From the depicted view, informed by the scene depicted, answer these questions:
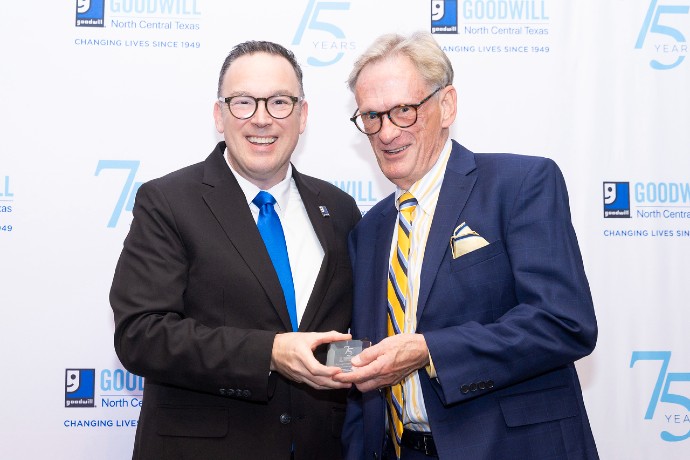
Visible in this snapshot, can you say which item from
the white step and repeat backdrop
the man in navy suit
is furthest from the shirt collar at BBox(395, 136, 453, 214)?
the white step and repeat backdrop

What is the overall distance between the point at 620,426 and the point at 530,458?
197 centimetres

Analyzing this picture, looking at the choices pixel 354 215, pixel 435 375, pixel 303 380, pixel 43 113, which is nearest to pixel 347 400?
pixel 303 380

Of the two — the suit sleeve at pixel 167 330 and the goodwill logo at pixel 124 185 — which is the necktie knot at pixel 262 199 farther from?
the goodwill logo at pixel 124 185

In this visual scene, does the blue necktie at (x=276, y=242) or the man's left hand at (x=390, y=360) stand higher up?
the blue necktie at (x=276, y=242)

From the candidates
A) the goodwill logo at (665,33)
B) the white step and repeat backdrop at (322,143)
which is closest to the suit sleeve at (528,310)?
the white step and repeat backdrop at (322,143)

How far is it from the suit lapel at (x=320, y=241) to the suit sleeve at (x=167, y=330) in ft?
0.84

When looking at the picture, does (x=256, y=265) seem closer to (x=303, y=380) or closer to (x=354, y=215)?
(x=303, y=380)

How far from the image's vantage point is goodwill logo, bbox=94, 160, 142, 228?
370 centimetres

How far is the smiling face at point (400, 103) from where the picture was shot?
253 centimetres

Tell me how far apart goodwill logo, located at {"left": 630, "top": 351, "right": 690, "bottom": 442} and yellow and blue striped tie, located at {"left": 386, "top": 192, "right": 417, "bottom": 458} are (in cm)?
198

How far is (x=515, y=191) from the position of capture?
230cm

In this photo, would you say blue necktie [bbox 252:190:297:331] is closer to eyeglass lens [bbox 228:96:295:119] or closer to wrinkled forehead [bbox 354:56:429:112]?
eyeglass lens [bbox 228:96:295:119]

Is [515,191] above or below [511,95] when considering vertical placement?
below

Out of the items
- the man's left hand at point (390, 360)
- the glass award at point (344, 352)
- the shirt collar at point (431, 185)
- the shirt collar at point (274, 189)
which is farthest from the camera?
the shirt collar at point (274, 189)
